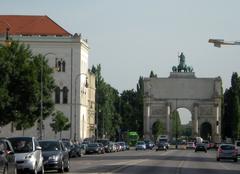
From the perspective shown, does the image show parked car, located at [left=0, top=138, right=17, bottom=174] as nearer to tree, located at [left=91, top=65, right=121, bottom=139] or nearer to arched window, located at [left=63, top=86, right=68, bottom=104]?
arched window, located at [left=63, top=86, right=68, bottom=104]

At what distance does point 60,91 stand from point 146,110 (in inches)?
1860

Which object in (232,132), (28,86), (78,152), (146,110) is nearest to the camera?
(28,86)

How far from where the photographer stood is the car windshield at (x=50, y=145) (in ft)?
128

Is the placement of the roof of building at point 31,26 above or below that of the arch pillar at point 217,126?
above

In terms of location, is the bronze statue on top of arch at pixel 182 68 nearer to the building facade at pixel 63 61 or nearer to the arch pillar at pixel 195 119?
the arch pillar at pixel 195 119

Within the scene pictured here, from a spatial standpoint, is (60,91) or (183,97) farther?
(183,97)

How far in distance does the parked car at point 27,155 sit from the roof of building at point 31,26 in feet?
327

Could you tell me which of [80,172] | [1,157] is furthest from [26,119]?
[1,157]

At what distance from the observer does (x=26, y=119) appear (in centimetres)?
7100

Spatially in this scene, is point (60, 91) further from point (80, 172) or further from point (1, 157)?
point (1, 157)

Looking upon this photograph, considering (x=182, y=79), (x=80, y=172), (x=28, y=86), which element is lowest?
(x=80, y=172)

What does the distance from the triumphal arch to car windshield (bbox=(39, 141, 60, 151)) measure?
5134 inches

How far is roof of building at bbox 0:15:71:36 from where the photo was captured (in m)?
134

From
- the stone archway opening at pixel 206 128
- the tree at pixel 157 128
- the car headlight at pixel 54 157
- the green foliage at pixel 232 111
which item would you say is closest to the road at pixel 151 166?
the car headlight at pixel 54 157
